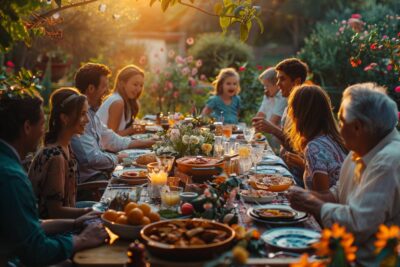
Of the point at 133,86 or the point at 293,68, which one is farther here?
the point at 133,86

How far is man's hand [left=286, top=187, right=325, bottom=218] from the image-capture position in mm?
2846

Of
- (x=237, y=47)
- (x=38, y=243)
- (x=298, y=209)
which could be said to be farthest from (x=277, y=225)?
(x=237, y=47)

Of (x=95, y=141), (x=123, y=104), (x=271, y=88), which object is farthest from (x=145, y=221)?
(x=271, y=88)

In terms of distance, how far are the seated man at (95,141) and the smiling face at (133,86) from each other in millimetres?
1007

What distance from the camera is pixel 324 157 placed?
3.56 meters

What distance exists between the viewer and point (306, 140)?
3.80 meters

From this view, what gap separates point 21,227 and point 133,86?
4083 mm

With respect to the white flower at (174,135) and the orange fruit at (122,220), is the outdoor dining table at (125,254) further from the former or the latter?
the white flower at (174,135)

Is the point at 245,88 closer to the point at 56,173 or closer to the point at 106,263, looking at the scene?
the point at 56,173

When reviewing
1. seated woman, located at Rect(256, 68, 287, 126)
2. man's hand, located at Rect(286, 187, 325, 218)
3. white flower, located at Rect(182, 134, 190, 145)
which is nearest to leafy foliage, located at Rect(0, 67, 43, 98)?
man's hand, located at Rect(286, 187, 325, 218)

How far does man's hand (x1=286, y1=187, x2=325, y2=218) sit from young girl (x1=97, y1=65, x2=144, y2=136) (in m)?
3.63

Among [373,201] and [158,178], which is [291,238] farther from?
[158,178]

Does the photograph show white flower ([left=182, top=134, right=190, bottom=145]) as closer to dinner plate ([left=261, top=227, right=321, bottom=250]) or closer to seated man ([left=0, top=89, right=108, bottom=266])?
seated man ([left=0, top=89, right=108, bottom=266])

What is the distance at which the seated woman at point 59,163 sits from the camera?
322 centimetres
